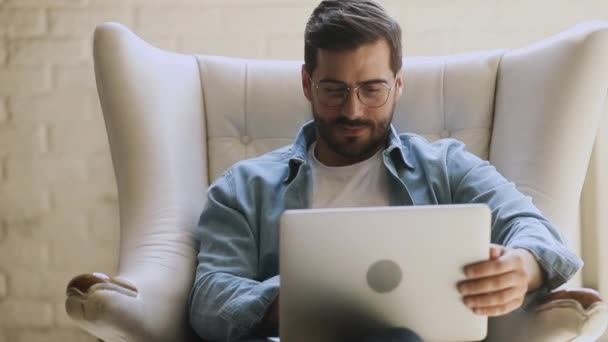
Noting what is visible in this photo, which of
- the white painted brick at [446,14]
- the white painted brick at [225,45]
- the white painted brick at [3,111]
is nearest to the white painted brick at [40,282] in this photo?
the white painted brick at [3,111]

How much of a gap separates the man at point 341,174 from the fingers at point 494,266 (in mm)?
166

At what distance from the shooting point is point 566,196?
1462 mm

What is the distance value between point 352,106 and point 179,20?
30.2 inches

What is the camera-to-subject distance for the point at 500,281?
3.62ft

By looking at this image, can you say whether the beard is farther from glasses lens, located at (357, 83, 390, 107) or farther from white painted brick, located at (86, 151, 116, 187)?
white painted brick, located at (86, 151, 116, 187)

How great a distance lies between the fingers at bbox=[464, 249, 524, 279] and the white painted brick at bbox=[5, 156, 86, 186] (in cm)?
126

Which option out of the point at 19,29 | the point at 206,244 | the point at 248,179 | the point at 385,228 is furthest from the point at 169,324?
the point at 19,29

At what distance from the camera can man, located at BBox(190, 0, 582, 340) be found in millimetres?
1367

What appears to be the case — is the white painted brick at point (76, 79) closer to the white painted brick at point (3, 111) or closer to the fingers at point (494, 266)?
the white painted brick at point (3, 111)

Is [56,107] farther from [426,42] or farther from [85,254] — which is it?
[426,42]

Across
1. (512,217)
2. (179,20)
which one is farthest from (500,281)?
(179,20)

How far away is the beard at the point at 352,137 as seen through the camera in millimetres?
1463

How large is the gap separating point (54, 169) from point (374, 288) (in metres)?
1.29

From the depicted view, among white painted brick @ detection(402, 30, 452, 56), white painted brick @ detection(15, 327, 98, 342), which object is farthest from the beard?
white painted brick @ detection(15, 327, 98, 342)
